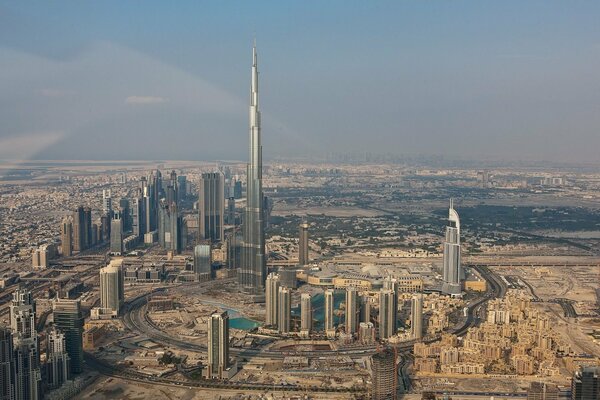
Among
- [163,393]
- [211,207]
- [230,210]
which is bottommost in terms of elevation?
[163,393]

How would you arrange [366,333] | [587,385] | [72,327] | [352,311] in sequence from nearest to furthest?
1. [587,385]
2. [72,327]
3. [366,333]
4. [352,311]

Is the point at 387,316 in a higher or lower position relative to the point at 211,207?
lower

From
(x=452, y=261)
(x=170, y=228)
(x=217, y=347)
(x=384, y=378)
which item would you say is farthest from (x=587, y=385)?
(x=170, y=228)

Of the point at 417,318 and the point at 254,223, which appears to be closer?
the point at 417,318

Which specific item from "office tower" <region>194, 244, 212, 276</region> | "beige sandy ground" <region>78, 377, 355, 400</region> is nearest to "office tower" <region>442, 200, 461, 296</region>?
"office tower" <region>194, 244, 212, 276</region>

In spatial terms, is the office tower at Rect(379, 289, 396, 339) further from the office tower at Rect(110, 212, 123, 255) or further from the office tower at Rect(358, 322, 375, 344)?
the office tower at Rect(110, 212, 123, 255)

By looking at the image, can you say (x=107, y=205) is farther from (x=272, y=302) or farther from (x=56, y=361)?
(x=56, y=361)
